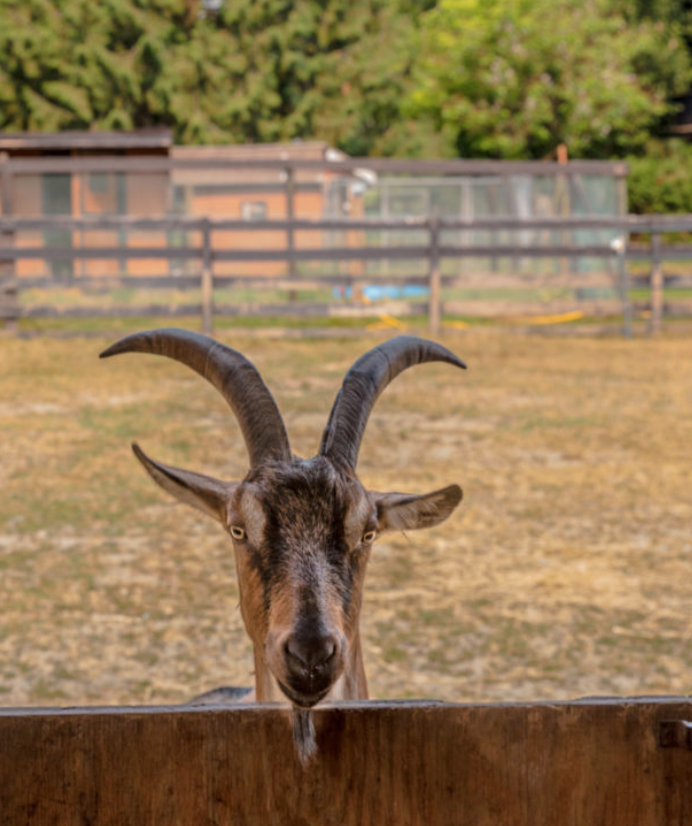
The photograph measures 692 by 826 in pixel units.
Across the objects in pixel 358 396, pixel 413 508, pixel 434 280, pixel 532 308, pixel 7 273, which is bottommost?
pixel 413 508

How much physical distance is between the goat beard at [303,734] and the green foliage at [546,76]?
37146 mm

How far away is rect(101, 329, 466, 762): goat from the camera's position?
8.27ft

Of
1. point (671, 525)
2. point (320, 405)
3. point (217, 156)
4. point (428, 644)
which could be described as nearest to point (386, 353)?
point (428, 644)

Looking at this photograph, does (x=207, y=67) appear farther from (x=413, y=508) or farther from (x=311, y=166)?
(x=413, y=508)

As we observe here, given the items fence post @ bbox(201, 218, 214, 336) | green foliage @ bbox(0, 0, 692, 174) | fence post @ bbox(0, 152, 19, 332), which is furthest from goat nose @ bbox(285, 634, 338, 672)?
green foliage @ bbox(0, 0, 692, 174)

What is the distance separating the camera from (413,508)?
11.1ft

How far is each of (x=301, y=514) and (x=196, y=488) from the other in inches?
23.4

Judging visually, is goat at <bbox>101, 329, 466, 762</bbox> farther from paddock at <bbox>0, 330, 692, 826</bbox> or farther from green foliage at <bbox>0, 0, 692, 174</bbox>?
green foliage at <bbox>0, 0, 692, 174</bbox>

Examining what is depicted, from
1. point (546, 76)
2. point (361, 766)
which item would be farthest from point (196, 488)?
point (546, 76)

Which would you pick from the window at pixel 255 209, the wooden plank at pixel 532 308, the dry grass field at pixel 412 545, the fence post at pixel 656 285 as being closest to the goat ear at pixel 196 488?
the dry grass field at pixel 412 545

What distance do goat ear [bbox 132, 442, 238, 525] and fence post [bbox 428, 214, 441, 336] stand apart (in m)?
15.3

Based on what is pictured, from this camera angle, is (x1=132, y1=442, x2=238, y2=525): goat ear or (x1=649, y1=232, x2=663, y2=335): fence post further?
(x1=649, y1=232, x2=663, y2=335): fence post

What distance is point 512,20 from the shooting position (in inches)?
1487

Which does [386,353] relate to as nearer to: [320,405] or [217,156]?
[320,405]
